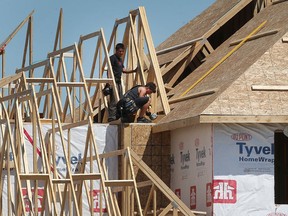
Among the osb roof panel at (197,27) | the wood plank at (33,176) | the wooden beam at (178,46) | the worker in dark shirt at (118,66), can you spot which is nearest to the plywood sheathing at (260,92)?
the wood plank at (33,176)

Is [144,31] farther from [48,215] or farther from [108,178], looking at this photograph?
[48,215]

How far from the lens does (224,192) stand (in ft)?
90.3

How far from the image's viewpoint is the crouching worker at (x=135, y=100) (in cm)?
2964

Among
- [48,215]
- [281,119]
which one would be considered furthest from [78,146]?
[281,119]

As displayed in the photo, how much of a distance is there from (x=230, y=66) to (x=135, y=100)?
231 cm

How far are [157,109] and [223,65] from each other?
1.84 metres

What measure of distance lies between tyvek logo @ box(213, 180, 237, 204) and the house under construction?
2cm

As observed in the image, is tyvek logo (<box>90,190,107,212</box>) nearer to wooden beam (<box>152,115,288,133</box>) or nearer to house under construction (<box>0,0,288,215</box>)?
house under construction (<box>0,0,288,215</box>)

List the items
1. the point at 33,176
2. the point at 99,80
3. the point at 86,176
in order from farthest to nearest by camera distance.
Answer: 1. the point at 99,80
2. the point at 86,176
3. the point at 33,176

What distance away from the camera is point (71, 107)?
1195 inches

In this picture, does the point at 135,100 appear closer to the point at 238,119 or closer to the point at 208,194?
the point at 238,119

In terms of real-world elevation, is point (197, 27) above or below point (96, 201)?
above

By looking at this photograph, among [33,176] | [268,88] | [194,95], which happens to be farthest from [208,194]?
[33,176]

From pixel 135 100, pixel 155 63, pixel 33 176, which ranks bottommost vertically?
pixel 33 176
